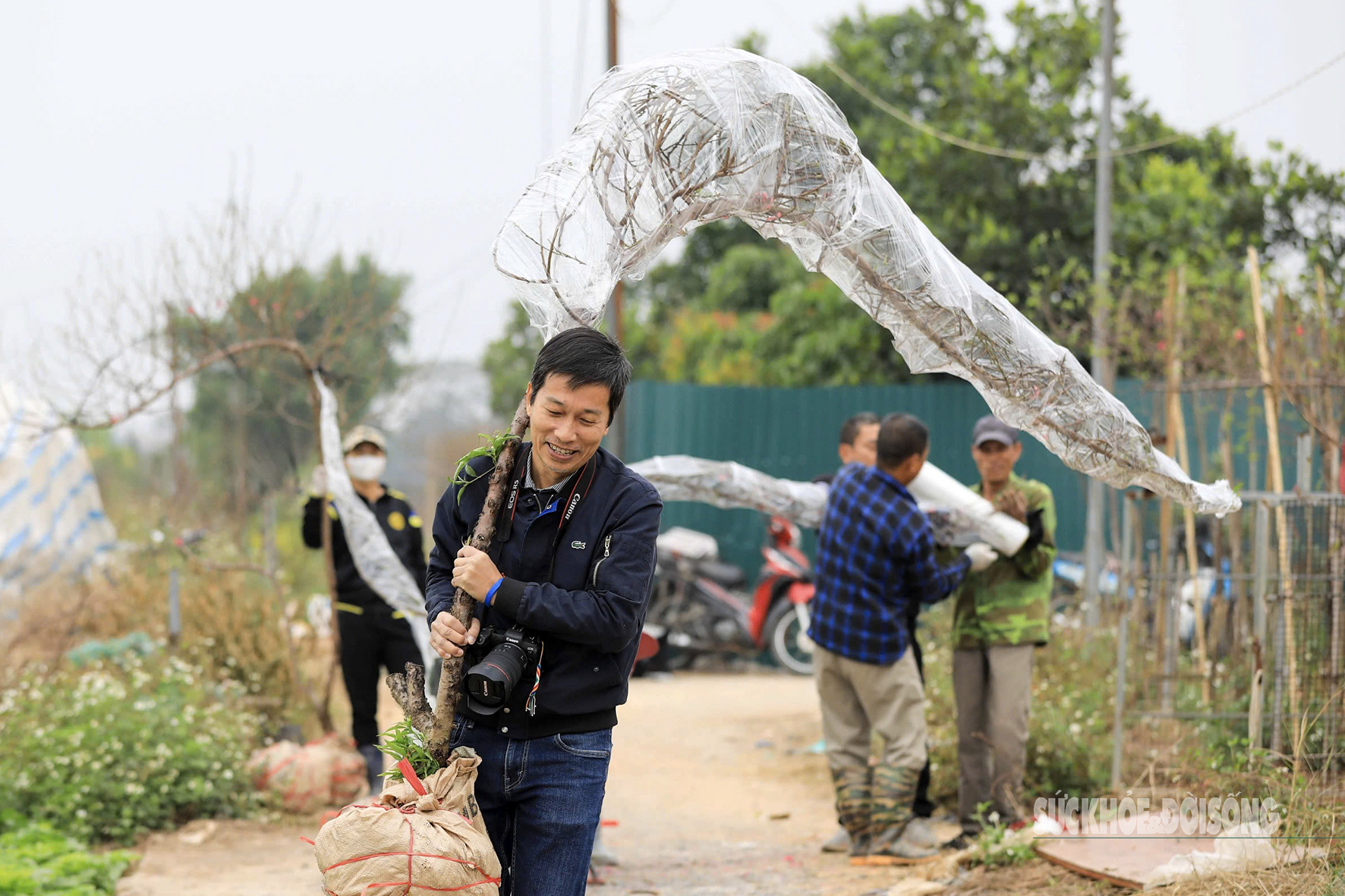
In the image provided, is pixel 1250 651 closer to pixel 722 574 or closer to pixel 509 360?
pixel 722 574

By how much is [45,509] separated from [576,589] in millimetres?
9917

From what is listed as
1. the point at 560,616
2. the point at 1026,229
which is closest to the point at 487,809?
the point at 560,616

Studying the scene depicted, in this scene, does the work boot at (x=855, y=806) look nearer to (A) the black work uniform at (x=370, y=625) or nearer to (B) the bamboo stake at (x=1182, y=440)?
(B) the bamboo stake at (x=1182, y=440)

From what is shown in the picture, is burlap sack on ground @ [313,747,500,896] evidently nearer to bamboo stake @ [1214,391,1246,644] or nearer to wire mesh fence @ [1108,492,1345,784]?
wire mesh fence @ [1108,492,1345,784]

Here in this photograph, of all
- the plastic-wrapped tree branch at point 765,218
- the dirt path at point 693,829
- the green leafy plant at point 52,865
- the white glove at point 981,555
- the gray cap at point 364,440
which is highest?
the plastic-wrapped tree branch at point 765,218

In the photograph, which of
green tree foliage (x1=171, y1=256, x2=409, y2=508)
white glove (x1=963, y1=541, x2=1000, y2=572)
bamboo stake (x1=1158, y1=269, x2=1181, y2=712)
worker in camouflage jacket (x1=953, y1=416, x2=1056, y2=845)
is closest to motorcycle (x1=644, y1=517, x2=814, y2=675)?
green tree foliage (x1=171, y1=256, x2=409, y2=508)

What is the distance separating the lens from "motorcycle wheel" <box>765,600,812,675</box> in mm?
11336

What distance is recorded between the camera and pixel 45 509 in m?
11.1

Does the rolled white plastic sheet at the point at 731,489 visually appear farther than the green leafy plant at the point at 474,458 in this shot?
Yes

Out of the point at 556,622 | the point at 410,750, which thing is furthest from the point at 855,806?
the point at 556,622

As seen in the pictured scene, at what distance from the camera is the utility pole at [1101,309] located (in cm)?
823

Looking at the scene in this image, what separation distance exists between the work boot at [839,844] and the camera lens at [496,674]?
3.19m

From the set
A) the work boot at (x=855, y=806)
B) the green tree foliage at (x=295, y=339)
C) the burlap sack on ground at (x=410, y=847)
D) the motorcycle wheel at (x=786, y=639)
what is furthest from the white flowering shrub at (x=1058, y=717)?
the motorcycle wheel at (x=786, y=639)

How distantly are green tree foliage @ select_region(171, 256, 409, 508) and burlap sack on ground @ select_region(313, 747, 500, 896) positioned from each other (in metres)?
4.09
